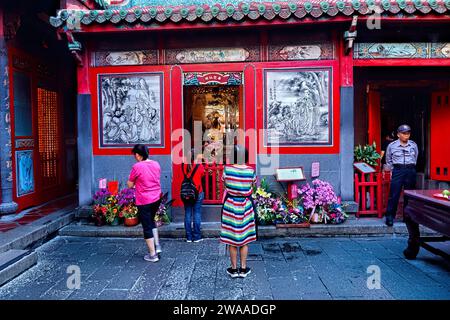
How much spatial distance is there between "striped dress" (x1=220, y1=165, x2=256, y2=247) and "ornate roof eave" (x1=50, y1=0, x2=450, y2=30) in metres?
3.81

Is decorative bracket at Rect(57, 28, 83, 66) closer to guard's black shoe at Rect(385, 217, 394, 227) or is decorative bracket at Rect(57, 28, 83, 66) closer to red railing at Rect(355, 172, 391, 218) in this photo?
red railing at Rect(355, 172, 391, 218)

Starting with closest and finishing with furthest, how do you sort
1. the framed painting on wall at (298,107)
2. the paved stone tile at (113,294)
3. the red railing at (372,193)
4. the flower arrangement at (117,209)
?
the paved stone tile at (113,294), the flower arrangement at (117,209), the red railing at (372,193), the framed painting on wall at (298,107)

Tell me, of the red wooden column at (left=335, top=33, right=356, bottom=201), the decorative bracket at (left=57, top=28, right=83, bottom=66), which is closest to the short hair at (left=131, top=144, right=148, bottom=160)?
the decorative bracket at (left=57, top=28, right=83, bottom=66)

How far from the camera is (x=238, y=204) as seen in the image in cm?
498

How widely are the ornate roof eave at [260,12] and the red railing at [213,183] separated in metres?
3.24

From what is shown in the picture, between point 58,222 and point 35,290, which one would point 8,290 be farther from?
point 58,222

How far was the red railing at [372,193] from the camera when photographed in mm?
7879

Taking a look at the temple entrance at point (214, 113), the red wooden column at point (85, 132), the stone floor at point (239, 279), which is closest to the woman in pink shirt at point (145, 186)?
the stone floor at point (239, 279)

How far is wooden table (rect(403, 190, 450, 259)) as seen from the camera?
194 inches

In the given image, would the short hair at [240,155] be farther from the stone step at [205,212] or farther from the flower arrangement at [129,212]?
the flower arrangement at [129,212]

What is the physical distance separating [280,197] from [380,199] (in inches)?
85.1

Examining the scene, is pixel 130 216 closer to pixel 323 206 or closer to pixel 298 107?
pixel 323 206

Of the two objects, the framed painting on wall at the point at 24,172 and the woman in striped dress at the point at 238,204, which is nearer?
the woman in striped dress at the point at 238,204

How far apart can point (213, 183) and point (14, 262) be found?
4284 millimetres
